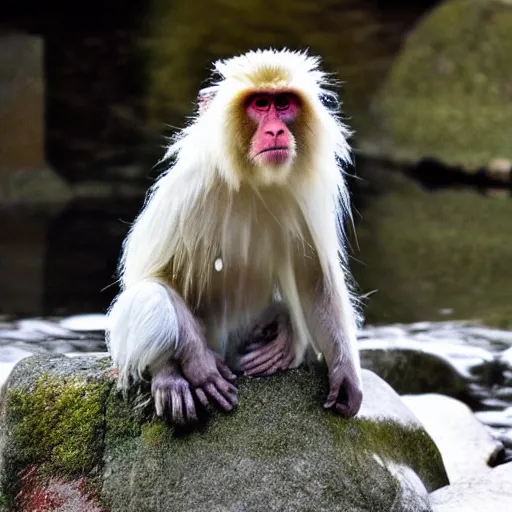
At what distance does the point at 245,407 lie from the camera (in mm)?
4031

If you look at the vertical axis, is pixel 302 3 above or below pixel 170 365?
above

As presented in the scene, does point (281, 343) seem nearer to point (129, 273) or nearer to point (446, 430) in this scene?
point (129, 273)

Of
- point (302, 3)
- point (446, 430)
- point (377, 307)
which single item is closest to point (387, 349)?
point (446, 430)

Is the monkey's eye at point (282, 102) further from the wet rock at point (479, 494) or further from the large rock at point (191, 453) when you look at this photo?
the wet rock at point (479, 494)

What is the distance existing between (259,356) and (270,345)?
7cm

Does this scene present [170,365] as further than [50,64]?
No

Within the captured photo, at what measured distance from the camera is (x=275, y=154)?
3801 millimetres

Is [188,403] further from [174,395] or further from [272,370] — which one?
[272,370]

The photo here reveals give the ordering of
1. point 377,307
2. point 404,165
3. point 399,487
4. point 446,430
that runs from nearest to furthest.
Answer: point 399,487
point 446,430
point 377,307
point 404,165

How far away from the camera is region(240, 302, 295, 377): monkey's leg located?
4.19m

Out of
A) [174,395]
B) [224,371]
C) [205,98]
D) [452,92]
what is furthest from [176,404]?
[452,92]

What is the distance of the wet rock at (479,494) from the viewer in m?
4.21

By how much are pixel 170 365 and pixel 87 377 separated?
0.50 meters

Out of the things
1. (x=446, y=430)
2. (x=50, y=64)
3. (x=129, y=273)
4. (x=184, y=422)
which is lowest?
(x=446, y=430)
